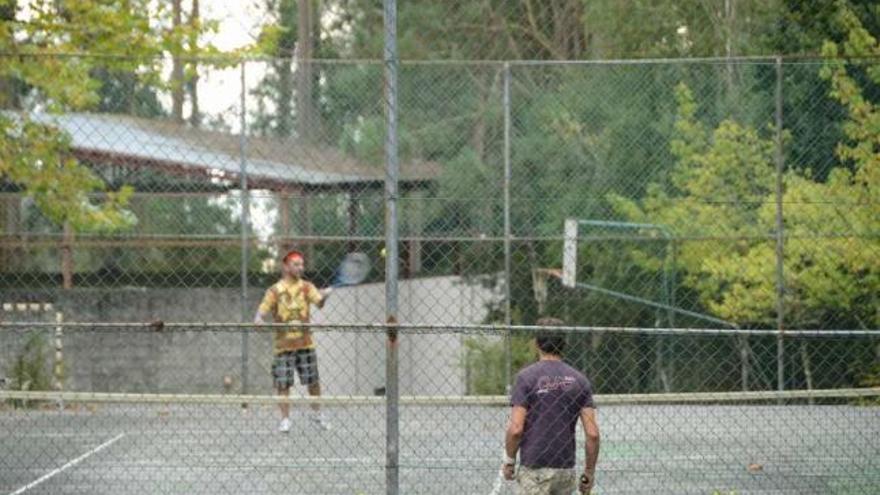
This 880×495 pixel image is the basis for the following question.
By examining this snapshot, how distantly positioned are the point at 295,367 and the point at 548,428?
26.2 feet

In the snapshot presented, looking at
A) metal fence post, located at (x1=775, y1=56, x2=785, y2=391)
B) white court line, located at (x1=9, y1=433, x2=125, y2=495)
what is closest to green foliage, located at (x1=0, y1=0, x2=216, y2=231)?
white court line, located at (x1=9, y1=433, x2=125, y2=495)

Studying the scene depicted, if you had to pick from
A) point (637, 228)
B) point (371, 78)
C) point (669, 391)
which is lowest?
point (669, 391)

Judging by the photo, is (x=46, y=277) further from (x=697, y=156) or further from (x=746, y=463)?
(x=746, y=463)

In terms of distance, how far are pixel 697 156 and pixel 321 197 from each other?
419cm

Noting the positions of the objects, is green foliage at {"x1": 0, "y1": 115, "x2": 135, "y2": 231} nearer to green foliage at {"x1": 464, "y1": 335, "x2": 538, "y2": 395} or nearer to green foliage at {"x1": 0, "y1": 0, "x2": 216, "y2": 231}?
green foliage at {"x1": 0, "y1": 0, "x2": 216, "y2": 231}

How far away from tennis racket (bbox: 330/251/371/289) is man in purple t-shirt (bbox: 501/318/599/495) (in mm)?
8570

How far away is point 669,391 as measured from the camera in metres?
21.2

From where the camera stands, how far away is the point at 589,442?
10.1 meters

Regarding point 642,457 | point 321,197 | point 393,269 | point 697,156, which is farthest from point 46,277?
point 393,269

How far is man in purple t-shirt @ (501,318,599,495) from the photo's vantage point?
10.1 m

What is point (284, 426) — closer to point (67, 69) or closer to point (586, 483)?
point (67, 69)

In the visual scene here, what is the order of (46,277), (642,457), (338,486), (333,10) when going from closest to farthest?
(338,486), (642,457), (46,277), (333,10)

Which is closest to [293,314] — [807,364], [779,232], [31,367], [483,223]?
[483,223]

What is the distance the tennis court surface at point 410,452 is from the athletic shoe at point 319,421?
0.32 feet
